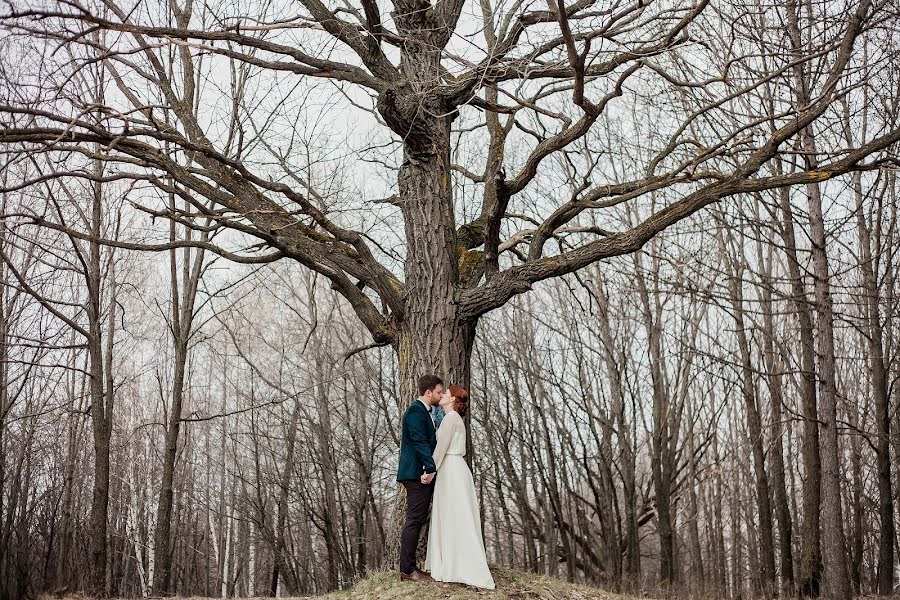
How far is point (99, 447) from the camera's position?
1123 cm

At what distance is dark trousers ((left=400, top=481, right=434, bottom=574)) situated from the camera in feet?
21.8

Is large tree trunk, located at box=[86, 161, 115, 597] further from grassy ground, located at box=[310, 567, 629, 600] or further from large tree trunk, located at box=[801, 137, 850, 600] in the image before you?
large tree trunk, located at box=[801, 137, 850, 600]

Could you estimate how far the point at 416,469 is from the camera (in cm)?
675

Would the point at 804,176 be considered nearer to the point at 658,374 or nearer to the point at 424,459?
the point at 424,459

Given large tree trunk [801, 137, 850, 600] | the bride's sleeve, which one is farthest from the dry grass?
large tree trunk [801, 137, 850, 600]

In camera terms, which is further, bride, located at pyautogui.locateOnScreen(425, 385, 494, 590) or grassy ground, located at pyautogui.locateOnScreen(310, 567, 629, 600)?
bride, located at pyautogui.locateOnScreen(425, 385, 494, 590)

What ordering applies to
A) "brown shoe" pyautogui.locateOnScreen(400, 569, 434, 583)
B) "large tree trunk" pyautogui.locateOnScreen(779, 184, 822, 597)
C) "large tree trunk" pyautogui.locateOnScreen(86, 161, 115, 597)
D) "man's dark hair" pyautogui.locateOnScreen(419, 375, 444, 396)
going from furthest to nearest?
1. "large tree trunk" pyautogui.locateOnScreen(86, 161, 115, 597)
2. "large tree trunk" pyautogui.locateOnScreen(779, 184, 822, 597)
3. "man's dark hair" pyautogui.locateOnScreen(419, 375, 444, 396)
4. "brown shoe" pyautogui.locateOnScreen(400, 569, 434, 583)

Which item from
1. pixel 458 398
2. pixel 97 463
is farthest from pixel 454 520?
pixel 97 463

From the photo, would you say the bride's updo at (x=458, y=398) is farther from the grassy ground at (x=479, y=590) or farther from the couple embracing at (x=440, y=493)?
the grassy ground at (x=479, y=590)

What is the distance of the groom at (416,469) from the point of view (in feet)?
21.9

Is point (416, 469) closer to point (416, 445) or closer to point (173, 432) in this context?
point (416, 445)

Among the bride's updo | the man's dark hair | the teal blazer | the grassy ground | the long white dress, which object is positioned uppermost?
the man's dark hair

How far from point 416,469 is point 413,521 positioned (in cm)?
46

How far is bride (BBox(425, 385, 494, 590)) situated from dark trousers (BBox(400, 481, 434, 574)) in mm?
182
